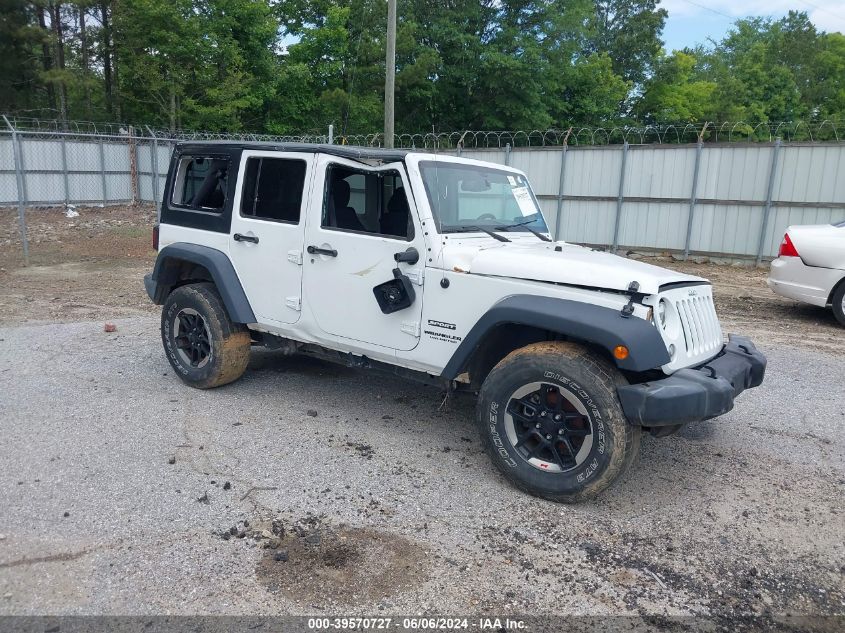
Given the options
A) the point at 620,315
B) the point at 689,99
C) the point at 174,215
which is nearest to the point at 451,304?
the point at 620,315

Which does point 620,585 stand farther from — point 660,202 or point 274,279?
point 660,202

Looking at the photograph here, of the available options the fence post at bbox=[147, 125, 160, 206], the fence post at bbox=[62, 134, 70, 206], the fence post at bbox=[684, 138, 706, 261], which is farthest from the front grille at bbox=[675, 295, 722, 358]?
the fence post at bbox=[62, 134, 70, 206]

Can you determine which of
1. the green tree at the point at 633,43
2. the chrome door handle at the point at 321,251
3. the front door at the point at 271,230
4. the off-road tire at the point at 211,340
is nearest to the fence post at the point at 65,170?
the off-road tire at the point at 211,340

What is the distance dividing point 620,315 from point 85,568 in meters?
2.92

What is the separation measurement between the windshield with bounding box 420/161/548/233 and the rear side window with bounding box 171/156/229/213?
1.91 meters

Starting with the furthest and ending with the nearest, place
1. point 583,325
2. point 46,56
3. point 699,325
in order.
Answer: point 46,56 < point 699,325 < point 583,325

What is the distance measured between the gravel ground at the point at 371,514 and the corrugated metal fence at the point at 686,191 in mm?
9055

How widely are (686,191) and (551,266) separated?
11.9 meters

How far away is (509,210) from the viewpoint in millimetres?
4941

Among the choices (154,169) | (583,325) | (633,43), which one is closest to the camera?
(583,325)

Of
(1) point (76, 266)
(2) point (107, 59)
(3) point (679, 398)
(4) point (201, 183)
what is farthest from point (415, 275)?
(2) point (107, 59)

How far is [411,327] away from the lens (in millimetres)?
4246

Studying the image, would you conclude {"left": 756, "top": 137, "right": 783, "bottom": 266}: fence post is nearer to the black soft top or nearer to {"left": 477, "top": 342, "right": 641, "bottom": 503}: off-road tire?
the black soft top

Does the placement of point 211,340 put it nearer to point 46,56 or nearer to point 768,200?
point 768,200
